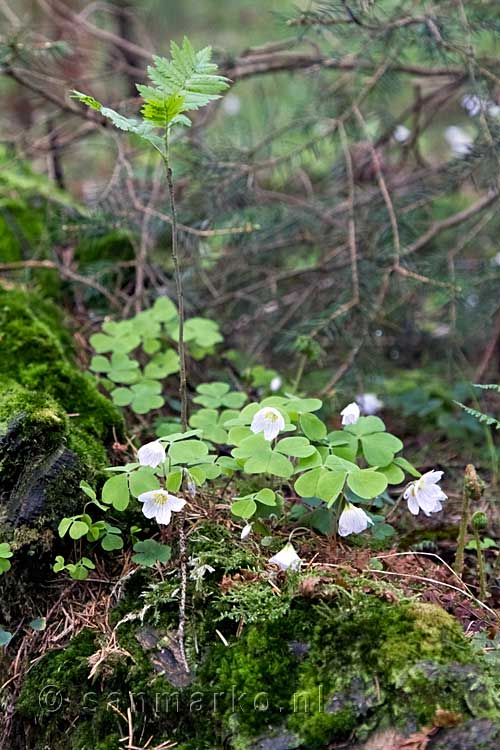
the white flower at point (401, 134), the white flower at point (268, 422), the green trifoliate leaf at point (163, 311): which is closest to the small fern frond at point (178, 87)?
the white flower at point (268, 422)

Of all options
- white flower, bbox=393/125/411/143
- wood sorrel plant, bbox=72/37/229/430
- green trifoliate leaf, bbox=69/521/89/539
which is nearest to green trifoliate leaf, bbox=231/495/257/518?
green trifoliate leaf, bbox=69/521/89/539

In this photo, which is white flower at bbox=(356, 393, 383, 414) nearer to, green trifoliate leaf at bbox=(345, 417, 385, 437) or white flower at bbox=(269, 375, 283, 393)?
white flower at bbox=(269, 375, 283, 393)

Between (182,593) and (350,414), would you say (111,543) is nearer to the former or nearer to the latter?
(182,593)

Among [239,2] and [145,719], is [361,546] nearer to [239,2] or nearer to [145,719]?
[145,719]

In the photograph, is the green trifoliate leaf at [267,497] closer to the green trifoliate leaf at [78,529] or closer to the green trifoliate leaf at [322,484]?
the green trifoliate leaf at [322,484]
